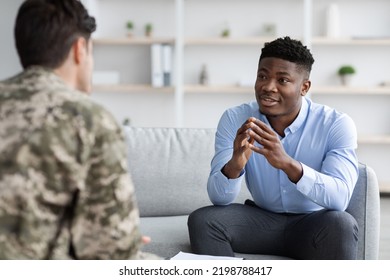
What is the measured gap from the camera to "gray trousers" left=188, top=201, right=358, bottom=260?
192 centimetres

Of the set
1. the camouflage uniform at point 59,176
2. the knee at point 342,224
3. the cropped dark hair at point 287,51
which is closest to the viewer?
the camouflage uniform at point 59,176

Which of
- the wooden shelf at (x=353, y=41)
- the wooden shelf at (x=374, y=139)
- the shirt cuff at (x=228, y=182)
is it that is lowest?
the wooden shelf at (x=374, y=139)

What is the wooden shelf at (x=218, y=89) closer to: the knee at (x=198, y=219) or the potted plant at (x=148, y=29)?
the potted plant at (x=148, y=29)

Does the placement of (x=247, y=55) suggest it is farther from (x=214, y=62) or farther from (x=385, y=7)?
(x=385, y=7)

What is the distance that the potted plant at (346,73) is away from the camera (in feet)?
15.9

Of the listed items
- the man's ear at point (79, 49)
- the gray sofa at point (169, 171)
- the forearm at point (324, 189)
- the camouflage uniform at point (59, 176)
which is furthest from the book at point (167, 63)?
the camouflage uniform at point (59, 176)

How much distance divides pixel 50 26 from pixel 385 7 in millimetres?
4269

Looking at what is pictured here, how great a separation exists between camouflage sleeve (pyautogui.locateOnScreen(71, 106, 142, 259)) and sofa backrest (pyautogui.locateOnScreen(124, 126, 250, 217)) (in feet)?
4.51

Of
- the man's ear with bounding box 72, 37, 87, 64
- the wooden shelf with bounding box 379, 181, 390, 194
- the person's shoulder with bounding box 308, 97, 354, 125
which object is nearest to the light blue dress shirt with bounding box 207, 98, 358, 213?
the person's shoulder with bounding box 308, 97, 354, 125

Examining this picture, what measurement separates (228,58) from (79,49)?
3.90 metres

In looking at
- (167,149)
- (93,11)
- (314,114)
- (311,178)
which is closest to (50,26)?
(311,178)

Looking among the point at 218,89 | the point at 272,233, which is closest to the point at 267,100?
the point at 272,233

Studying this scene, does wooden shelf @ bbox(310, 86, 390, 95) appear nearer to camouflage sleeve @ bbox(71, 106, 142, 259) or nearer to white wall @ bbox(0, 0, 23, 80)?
white wall @ bbox(0, 0, 23, 80)

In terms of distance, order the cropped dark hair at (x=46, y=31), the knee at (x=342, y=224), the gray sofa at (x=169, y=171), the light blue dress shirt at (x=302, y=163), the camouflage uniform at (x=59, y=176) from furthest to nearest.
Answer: the gray sofa at (x=169, y=171) → the light blue dress shirt at (x=302, y=163) → the knee at (x=342, y=224) → the cropped dark hair at (x=46, y=31) → the camouflage uniform at (x=59, y=176)
